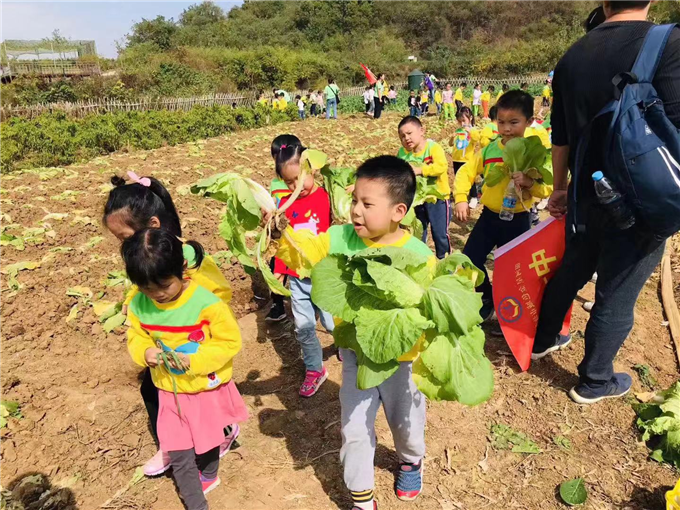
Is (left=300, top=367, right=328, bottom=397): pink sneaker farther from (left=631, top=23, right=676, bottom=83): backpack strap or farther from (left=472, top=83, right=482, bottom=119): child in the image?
(left=472, top=83, right=482, bottom=119): child

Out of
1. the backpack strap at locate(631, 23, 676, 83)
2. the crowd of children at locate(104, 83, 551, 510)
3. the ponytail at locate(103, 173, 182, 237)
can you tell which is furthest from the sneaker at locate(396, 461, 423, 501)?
the backpack strap at locate(631, 23, 676, 83)

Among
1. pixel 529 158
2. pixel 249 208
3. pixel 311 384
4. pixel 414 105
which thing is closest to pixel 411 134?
pixel 529 158

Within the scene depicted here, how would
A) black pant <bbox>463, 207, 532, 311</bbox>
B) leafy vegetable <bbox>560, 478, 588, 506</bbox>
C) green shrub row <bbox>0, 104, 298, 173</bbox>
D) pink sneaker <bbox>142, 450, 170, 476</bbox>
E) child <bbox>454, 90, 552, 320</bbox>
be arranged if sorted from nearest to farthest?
leafy vegetable <bbox>560, 478, 588, 506</bbox> < pink sneaker <bbox>142, 450, 170, 476</bbox> < child <bbox>454, 90, 552, 320</bbox> < black pant <bbox>463, 207, 532, 311</bbox> < green shrub row <bbox>0, 104, 298, 173</bbox>

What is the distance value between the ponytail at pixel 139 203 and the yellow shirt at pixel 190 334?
46 centimetres

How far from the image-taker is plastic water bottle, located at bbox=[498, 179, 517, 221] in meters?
3.99

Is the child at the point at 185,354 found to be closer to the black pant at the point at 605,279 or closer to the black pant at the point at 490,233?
the black pant at the point at 605,279

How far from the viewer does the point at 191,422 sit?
2541 mm

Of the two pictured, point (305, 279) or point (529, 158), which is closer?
point (305, 279)

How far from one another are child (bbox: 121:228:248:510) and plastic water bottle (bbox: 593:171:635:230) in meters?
2.20

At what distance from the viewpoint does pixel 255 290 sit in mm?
5719

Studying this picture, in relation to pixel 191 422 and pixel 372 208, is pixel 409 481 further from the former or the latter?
pixel 372 208

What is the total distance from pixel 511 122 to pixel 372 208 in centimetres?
241

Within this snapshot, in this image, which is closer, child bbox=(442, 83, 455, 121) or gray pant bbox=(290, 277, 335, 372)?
gray pant bbox=(290, 277, 335, 372)

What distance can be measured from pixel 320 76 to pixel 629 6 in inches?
1993
